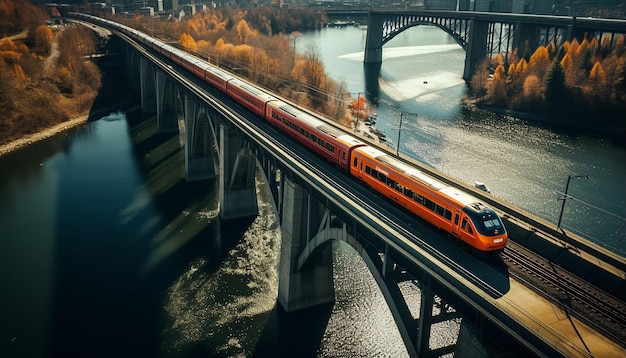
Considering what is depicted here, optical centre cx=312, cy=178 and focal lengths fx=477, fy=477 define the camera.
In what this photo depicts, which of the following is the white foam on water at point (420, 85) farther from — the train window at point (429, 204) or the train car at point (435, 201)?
the train window at point (429, 204)

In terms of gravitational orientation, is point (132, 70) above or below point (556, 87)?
below

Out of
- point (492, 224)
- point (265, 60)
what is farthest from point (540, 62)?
point (492, 224)

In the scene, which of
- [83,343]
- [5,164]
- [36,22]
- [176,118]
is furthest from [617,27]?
[36,22]

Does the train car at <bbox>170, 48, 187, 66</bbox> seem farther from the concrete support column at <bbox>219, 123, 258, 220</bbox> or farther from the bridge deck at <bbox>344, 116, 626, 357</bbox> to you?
the bridge deck at <bbox>344, 116, 626, 357</bbox>

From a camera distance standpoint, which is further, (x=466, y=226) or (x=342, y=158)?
(x=342, y=158)

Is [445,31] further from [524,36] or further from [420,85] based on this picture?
[524,36]

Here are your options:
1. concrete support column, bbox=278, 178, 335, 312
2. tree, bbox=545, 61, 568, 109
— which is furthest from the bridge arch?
concrete support column, bbox=278, 178, 335, 312
